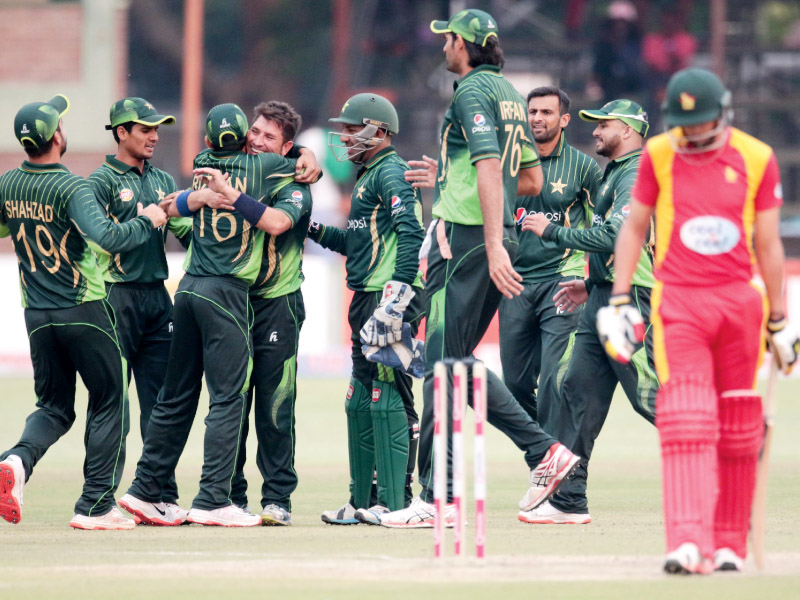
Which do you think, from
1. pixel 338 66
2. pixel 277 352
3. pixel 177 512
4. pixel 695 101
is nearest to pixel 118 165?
pixel 277 352

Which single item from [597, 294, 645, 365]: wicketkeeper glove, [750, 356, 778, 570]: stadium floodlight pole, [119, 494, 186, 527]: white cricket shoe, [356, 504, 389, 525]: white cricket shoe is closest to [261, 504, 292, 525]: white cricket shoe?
[356, 504, 389, 525]: white cricket shoe

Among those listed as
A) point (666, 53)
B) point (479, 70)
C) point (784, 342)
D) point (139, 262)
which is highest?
point (666, 53)

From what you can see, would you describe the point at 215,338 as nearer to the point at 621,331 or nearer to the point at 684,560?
the point at 621,331

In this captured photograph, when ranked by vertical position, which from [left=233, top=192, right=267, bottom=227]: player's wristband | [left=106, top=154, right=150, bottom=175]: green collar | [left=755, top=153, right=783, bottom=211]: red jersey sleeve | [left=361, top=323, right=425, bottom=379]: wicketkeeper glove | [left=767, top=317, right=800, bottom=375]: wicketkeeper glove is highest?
[left=106, top=154, right=150, bottom=175]: green collar

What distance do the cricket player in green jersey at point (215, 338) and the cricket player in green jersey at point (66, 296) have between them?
0.67ft

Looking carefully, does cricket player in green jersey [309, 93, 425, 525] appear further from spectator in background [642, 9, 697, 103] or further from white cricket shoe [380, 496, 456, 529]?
spectator in background [642, 9, 697, 103]

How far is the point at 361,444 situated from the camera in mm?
7879

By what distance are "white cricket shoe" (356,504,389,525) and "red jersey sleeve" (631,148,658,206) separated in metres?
2.54

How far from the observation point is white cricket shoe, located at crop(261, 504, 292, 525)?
24.8 feet

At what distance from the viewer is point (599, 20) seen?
961 inches

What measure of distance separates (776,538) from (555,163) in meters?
2.87

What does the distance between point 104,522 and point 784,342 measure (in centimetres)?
366

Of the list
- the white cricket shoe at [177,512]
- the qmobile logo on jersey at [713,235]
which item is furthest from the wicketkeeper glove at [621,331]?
the white cricket shoe at [177,512]

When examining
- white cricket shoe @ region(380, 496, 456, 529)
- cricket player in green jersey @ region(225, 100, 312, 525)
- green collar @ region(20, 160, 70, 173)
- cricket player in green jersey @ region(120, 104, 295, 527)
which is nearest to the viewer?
white cricket shoe @ region(380, 496, 456, 529)
